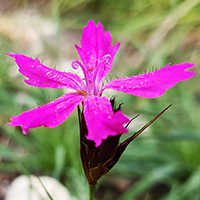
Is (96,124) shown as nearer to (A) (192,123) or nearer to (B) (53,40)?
(A) (192,123)

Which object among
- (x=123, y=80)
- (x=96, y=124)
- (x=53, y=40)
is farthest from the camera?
(x=53, y=40)

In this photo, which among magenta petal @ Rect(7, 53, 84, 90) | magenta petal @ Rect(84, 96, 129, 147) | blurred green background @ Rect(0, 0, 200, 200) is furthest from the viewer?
blurred green background @ Rect(0, 0, 200, 200)

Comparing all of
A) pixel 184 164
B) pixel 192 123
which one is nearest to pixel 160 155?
pixel 184 164

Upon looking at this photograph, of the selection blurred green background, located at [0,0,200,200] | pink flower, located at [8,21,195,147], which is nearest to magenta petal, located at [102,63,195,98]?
pink flower, located at [8,21,195,147]

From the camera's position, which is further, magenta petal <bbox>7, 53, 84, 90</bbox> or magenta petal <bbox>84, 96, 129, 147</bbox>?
magenta petal <bbox>7, 53, 84, 90</bbox>

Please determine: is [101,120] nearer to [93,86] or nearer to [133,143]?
[93,86]

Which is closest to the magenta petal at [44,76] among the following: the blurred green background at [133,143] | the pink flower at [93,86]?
the pink flower at [93,86]

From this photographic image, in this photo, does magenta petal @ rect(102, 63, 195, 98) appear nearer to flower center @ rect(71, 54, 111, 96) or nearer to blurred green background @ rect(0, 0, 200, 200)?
flower center @ rect(71, 54, 111, 96)
